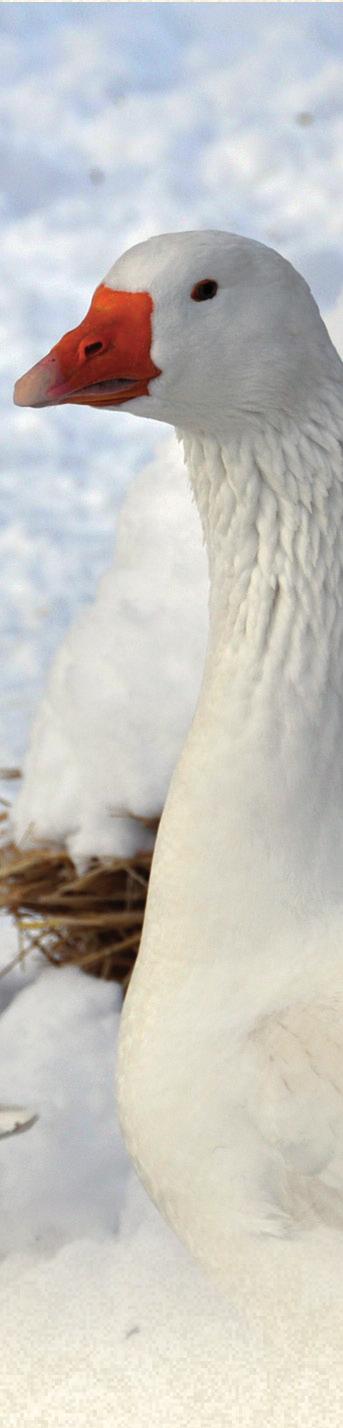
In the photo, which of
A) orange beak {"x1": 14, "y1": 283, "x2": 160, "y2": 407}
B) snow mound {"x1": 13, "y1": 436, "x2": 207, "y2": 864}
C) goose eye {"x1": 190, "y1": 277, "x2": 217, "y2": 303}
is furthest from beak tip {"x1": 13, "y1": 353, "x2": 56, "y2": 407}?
snow mound {"x1": 13, "y1": 436, "x2": 207, "y2": 864}

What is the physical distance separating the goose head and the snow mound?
0.90m

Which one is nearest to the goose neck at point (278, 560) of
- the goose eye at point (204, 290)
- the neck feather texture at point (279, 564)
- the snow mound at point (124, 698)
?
the neck feather texture at point (279, 564)

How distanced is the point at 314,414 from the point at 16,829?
112 cm

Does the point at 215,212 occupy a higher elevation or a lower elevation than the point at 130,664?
higher

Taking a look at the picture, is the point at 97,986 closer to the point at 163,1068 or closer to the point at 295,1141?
the point at 163,1068

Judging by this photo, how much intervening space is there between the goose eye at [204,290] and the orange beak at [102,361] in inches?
1.4

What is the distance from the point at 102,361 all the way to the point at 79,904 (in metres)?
1.07

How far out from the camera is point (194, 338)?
1.11 metres

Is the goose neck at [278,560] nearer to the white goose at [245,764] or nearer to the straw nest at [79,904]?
the white goose at [245,764]

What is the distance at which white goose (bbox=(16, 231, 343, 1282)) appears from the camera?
1.12 meters

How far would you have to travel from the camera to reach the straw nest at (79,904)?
2.02m

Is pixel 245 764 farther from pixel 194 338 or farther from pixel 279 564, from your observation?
pixel 194 338

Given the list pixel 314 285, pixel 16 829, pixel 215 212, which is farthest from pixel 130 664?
pixel 215 212

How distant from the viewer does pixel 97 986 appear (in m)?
2.08
